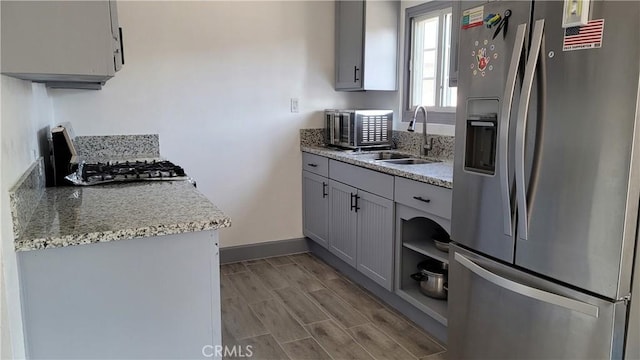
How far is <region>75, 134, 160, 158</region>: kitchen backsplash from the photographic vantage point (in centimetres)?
320

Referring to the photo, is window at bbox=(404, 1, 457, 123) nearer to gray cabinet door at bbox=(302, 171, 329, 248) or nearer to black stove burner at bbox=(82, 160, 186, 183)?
gray cabinet door at bbox=(302, 171, 329, 248)

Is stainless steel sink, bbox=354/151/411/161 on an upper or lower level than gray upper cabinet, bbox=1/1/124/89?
lower

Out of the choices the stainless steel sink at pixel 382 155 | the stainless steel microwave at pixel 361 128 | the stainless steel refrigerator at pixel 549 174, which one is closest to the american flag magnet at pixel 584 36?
the stainless steel refrigerator at pixel 549 174

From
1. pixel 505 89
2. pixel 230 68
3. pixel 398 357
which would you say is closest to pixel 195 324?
pixel 398 357

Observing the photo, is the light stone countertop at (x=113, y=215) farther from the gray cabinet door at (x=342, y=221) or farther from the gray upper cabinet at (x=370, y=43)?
the gray upper cabinet at (x=370, y=43)

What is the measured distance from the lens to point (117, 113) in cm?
328

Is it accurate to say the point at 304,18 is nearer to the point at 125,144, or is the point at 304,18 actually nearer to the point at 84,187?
the point at 125,144

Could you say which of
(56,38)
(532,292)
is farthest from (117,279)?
(532,292)

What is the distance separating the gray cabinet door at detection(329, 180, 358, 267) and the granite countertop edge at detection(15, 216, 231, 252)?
1.74 m

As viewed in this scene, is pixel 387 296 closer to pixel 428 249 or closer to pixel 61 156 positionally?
pixel 428 249

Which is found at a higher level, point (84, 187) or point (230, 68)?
point (230, 68)

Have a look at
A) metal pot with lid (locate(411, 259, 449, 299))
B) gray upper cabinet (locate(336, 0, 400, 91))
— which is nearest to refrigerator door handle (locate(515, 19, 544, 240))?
metal pot with lid (locate(411, 259, 449, 299))

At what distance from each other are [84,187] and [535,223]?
1.93m

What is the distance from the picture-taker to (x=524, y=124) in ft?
5.16
